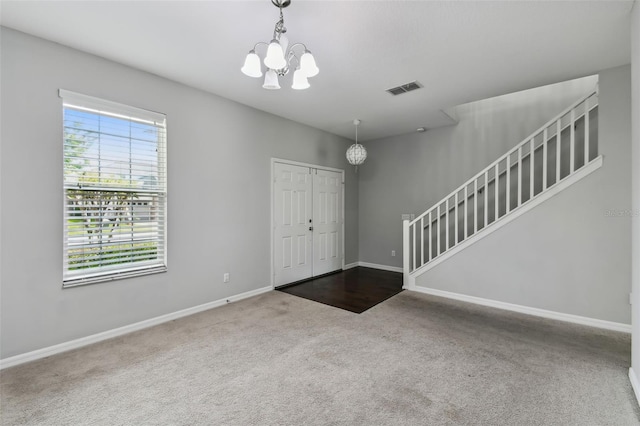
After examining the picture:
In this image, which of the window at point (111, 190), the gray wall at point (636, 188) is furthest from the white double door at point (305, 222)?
the gray wall at point (636, 188)

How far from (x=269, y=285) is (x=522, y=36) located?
4.28m

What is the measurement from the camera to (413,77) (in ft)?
10.4

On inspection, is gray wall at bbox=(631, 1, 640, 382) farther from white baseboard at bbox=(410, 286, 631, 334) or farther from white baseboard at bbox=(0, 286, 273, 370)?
white baseboard at bbox=(0, 286, 273, 370)

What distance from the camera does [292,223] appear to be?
15.9ft

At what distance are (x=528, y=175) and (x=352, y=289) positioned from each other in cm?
328

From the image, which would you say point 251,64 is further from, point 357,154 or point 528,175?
point 528,175

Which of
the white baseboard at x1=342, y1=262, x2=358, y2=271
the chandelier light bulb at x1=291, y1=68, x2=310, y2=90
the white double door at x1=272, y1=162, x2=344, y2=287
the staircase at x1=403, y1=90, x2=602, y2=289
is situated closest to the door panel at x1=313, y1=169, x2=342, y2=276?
the white double door at x1=272, y1=162, x2=344, y2=287

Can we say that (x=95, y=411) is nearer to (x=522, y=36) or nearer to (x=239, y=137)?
(x=239, y=137)

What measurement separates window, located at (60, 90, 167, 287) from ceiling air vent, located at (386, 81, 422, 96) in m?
2.83

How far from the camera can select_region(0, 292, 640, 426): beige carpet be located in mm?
1772

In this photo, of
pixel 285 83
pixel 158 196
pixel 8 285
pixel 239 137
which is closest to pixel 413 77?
pixel 285 83

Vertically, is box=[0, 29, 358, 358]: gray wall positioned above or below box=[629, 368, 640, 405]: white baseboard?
above

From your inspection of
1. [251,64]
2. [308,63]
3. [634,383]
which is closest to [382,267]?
[634,383]

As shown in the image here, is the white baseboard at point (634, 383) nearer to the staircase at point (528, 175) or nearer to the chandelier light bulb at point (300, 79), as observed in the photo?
the staircase at point (528, 175)
